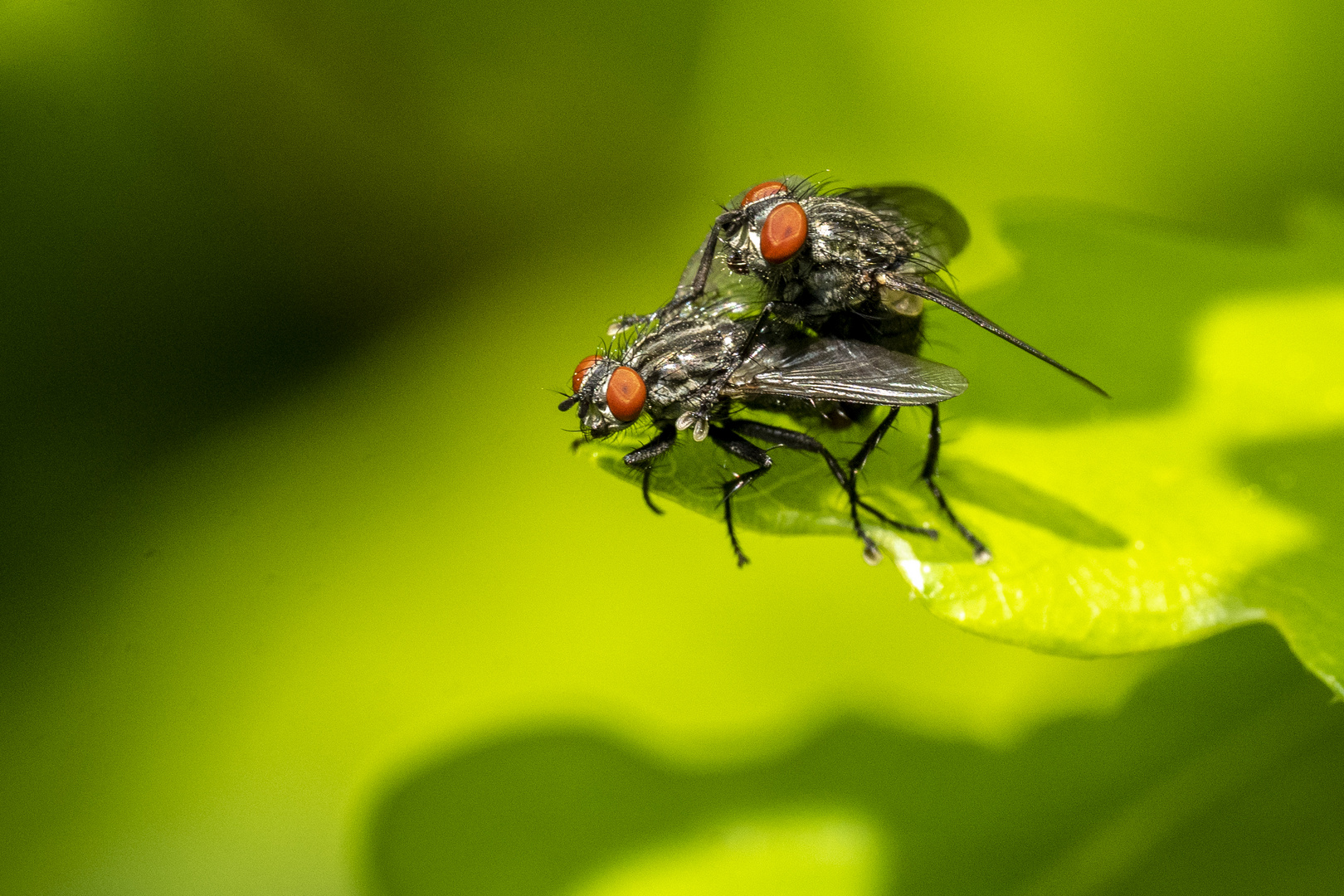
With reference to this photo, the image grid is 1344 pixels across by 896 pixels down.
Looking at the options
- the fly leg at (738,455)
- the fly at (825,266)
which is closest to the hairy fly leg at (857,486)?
the fly leg at (738,455)

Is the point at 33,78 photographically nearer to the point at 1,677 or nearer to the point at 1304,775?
the point at 1,677

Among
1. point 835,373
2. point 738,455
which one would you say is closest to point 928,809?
point 738,455

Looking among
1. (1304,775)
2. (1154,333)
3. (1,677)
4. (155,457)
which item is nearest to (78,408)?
(155,457)

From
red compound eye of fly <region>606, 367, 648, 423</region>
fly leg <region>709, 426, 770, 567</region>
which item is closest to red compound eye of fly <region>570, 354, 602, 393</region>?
red compound eye of fly <region>606, 367, 648, 423</region>

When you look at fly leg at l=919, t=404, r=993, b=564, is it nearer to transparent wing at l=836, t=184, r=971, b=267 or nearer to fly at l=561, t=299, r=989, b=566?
fly at l=561, t=299, r=989, b=566

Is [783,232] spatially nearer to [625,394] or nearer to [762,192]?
[762,192]

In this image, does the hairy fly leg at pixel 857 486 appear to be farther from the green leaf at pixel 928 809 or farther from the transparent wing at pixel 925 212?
the green leaf at pixel 928 809
